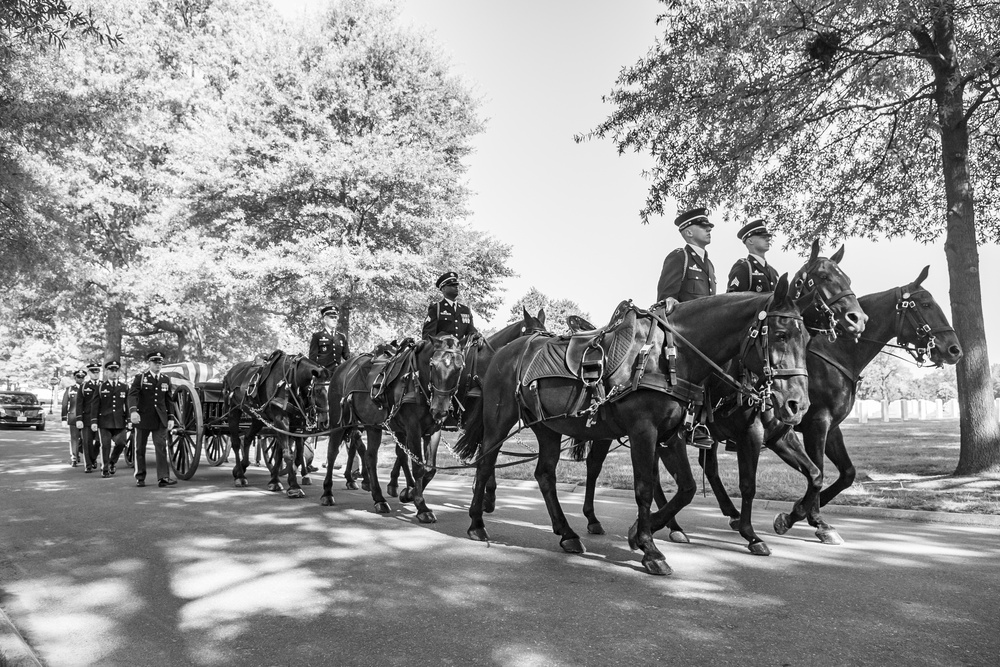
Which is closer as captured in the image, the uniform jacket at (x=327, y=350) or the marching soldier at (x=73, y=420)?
the uniform jacket at (x=327, y=350)

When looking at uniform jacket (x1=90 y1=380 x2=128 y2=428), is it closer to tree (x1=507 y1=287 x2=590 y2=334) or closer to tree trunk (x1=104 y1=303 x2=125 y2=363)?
tree trunk (x1=104 y1=303 x2=125 y2=363)

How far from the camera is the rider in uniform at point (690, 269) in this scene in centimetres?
724

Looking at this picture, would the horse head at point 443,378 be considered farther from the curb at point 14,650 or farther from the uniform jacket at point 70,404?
the uniform jacket at point 70,404

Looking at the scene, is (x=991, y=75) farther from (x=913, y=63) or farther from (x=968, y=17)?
(x=913, y=63)

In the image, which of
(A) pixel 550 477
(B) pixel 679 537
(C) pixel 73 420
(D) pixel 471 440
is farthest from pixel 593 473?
(C) pixel 73 420

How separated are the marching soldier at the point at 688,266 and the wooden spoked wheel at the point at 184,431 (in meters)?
8.92

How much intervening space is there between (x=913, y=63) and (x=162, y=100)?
2417 cm

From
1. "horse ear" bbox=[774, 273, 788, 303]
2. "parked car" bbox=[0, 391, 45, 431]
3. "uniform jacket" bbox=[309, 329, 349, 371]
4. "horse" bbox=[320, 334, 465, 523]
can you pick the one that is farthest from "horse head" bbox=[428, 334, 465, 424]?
"parked car" bbox=[0, 391, 45, 431]

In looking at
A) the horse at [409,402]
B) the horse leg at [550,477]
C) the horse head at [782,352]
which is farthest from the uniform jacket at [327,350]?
the horse head at [782,352]

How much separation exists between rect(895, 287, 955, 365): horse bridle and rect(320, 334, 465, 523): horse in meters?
4.72

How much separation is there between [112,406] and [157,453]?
1.83 meters

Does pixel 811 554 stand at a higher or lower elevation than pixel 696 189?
lower

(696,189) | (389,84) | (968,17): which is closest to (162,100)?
(389,84)

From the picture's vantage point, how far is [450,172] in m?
23.1
